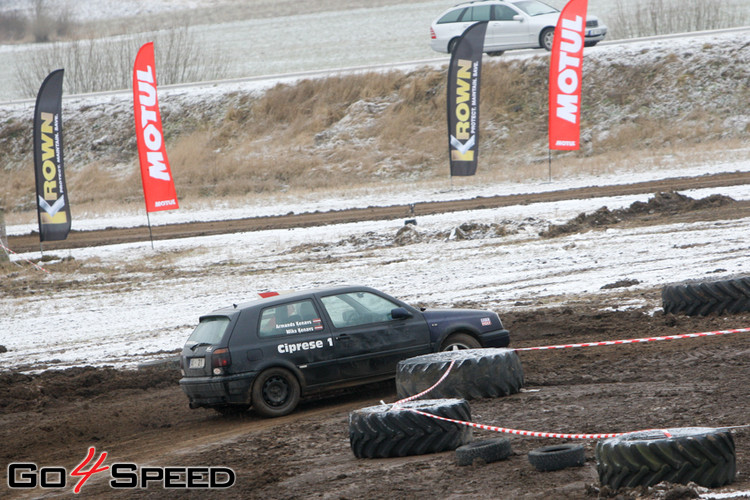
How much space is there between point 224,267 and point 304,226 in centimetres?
391

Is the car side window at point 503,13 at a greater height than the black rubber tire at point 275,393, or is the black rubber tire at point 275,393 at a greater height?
the car side window at point 503,13

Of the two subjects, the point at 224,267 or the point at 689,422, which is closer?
the point at 689,422

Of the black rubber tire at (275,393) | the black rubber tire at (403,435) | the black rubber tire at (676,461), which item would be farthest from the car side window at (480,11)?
the black rubber tire at (676,461)

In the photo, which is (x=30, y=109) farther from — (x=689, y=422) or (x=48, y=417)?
(x=689, y=422)

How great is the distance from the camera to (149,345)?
14.4 metres

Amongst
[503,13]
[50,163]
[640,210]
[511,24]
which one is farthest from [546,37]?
[50,163]

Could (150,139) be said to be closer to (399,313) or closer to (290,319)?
(290,319)

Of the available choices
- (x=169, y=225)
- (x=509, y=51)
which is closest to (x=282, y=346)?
(x=169, y=225)

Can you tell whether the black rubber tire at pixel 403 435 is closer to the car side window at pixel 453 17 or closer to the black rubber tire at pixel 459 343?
the black rubber tire at pixel 459 343

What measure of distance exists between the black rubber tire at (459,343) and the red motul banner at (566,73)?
1739 centimetres

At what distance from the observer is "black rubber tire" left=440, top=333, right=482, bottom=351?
34.8 feet

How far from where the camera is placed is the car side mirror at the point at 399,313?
408 inches

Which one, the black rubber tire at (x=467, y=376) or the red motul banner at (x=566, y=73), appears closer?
the black rubber tire at (x=467, y=376)

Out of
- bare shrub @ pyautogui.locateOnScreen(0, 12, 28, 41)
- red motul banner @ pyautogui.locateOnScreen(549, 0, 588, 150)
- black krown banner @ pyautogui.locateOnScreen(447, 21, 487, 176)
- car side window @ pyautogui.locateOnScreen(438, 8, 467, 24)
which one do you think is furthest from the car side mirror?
bare shrub @ pyautogui.locateOnScreen(0, 12, 28, 41)
